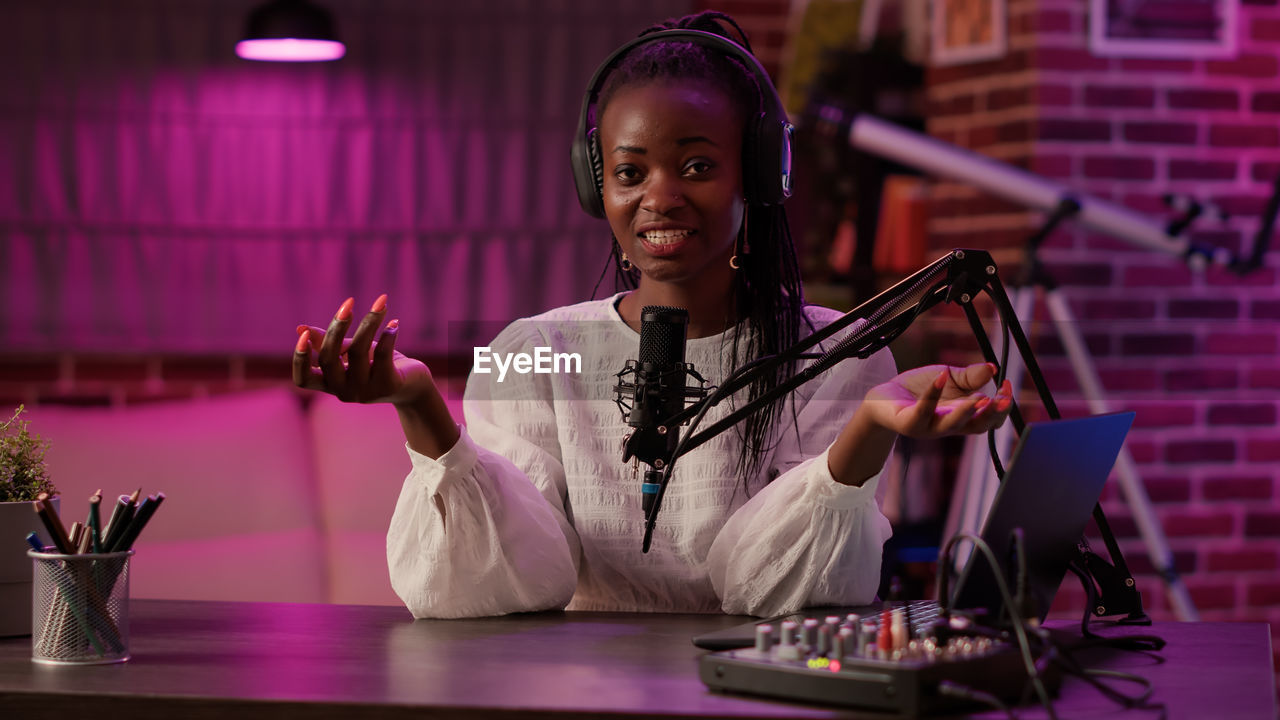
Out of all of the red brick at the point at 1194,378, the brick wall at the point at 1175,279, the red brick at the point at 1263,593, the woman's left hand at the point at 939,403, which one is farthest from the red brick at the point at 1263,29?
the woman's left hand at the point at 939,403

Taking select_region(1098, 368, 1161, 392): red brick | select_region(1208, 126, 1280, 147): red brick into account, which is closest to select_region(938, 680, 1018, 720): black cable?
select_region(1098, 368, 1161, 392): red brick

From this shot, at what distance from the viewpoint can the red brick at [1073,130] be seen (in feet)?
8.91

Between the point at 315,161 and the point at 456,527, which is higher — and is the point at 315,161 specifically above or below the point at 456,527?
above

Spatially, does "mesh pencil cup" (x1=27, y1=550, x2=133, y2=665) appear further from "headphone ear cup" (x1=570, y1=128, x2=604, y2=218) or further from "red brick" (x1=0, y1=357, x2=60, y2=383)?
"red brick" (x1=0, y1=357, x2=60, y2=383)

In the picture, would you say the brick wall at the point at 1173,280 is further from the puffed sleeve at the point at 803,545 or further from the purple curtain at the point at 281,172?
the puffed sleeve at the point at 803,545

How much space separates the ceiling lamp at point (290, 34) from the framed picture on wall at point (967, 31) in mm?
1351

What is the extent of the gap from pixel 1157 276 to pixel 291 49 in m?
1.94

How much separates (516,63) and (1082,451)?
7.63 ft

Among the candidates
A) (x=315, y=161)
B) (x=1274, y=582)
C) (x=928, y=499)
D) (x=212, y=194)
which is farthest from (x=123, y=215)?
(x=1274, y=582)

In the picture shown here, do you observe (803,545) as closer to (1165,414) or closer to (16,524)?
(16,524)

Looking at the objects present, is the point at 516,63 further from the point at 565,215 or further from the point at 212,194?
the point at 212,194

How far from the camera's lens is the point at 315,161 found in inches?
119

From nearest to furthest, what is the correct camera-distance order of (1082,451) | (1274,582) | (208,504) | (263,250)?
(1082,451) < (208,504) < (1274,582) < (263,250)

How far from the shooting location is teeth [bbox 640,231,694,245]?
1293 mm
